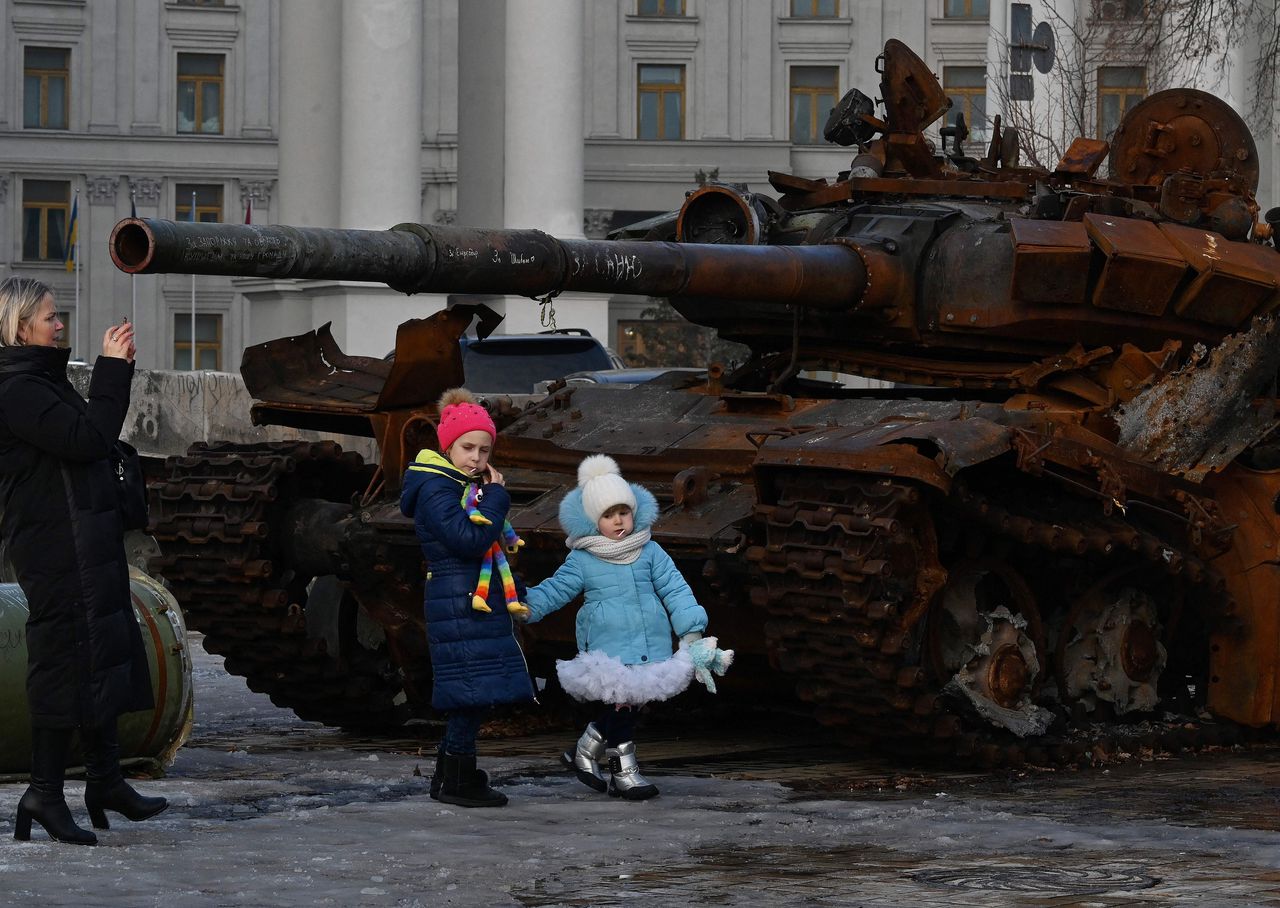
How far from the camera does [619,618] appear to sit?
905 cm

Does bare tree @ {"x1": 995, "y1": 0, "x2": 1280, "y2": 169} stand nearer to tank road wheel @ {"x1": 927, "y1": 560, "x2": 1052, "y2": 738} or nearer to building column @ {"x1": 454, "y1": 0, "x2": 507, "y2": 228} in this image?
building column @ {"x1": 454, "y1": 0, "x2": 507, "y2": 228}

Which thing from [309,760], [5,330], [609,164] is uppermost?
[609,164]

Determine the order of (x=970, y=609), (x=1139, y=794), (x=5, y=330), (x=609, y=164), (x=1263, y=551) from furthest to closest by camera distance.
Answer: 1. (x=609, y=164)
2. (x=1263, y=551)
3. (x=970, y=609)
4. (x=1139, y=794)
5. (x=5, y=330)

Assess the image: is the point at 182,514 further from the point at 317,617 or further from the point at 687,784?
the point at 687,784

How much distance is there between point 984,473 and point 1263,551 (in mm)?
1497

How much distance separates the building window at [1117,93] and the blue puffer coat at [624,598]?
20.6 metres

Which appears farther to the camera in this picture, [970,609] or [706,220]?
[706,220]

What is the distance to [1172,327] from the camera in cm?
1127

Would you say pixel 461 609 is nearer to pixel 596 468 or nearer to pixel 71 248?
pixel 596 468

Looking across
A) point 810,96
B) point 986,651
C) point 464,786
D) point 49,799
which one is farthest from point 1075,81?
point 810,96

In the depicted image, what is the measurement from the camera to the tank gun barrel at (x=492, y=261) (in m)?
8.30

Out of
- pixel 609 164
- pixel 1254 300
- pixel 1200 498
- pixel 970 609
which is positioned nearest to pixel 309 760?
pixel 970 609

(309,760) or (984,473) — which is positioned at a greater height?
(984,473)

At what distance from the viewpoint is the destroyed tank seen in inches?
372
